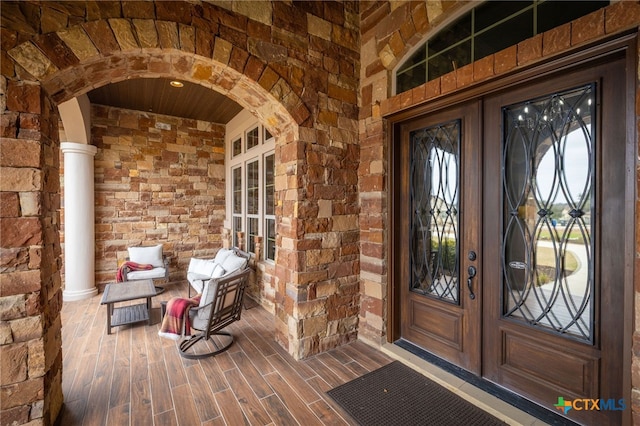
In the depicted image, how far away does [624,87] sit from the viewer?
1518 millimetres

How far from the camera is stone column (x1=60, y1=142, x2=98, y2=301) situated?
432 centimetres

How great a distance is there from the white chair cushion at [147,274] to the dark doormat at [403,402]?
12.2ft

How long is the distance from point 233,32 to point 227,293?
227cm

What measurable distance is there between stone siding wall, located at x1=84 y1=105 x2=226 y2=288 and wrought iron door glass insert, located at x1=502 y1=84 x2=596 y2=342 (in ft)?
17.3

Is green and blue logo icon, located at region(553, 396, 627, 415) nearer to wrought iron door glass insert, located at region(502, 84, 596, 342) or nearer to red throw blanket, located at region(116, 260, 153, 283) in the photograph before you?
wrought iron door glass insert, located at region(502, 84, 596, 342)

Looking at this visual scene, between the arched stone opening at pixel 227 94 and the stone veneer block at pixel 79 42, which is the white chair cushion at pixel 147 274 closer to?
the arched stone opening at pixel 227 94

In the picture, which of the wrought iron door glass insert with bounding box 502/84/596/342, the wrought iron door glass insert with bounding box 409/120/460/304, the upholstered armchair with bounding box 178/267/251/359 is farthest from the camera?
the upholstered armchair with bounding box 178/267/251/359

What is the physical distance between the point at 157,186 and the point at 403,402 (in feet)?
17.5

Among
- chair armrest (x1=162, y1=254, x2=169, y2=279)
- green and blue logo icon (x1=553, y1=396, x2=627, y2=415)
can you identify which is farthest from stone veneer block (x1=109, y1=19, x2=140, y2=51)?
chair armrest (x1=162, y1=254, x2=169, y2=279)

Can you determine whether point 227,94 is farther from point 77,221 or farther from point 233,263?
point 77,221

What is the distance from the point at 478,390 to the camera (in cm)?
203

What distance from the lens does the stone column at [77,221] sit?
432 centimetres

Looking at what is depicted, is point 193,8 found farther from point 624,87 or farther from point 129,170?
point 129,170

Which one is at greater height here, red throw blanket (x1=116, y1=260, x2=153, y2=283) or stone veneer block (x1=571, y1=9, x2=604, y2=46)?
stone veneer block (x1=571, y1=9, x2=604, y2=46)
